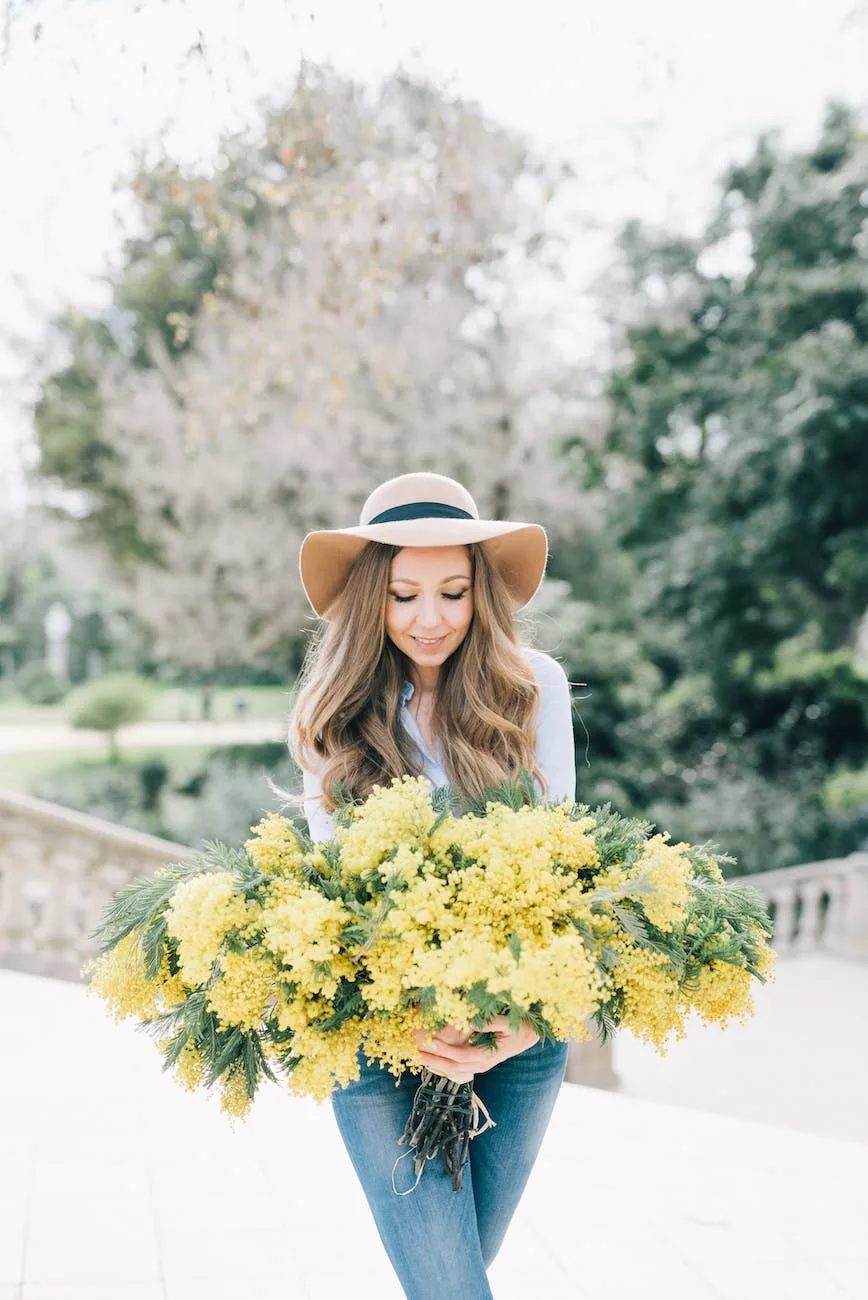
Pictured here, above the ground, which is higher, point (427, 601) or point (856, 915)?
point (427, 601)

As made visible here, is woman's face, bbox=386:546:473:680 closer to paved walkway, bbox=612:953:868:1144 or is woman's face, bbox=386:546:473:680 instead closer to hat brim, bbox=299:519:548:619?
hat brim, bbox=299:519:548:619

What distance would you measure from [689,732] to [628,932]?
39.4 feet

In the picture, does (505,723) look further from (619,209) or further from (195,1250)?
(619,209)

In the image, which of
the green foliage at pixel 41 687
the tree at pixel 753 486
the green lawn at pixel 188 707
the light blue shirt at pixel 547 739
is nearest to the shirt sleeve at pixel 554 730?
the light blue shirt at pixel 547 739

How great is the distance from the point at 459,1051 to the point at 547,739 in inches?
26.5

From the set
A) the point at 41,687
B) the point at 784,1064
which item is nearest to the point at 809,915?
the point at 784,1064

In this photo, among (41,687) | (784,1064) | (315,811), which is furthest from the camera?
(41,687)

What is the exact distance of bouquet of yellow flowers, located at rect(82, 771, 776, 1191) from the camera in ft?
4.83

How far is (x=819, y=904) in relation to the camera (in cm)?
972

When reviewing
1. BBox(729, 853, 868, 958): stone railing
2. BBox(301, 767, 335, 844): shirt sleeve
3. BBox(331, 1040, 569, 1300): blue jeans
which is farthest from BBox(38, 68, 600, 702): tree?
BBox(331, 1040, 569, 1300): blue jeans

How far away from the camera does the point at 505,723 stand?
6.76 ft

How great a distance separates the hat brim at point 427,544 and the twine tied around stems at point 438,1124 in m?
0.89

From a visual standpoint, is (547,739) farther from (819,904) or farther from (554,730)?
(819,904)

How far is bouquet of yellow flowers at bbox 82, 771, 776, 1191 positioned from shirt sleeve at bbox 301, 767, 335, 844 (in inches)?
6.5
